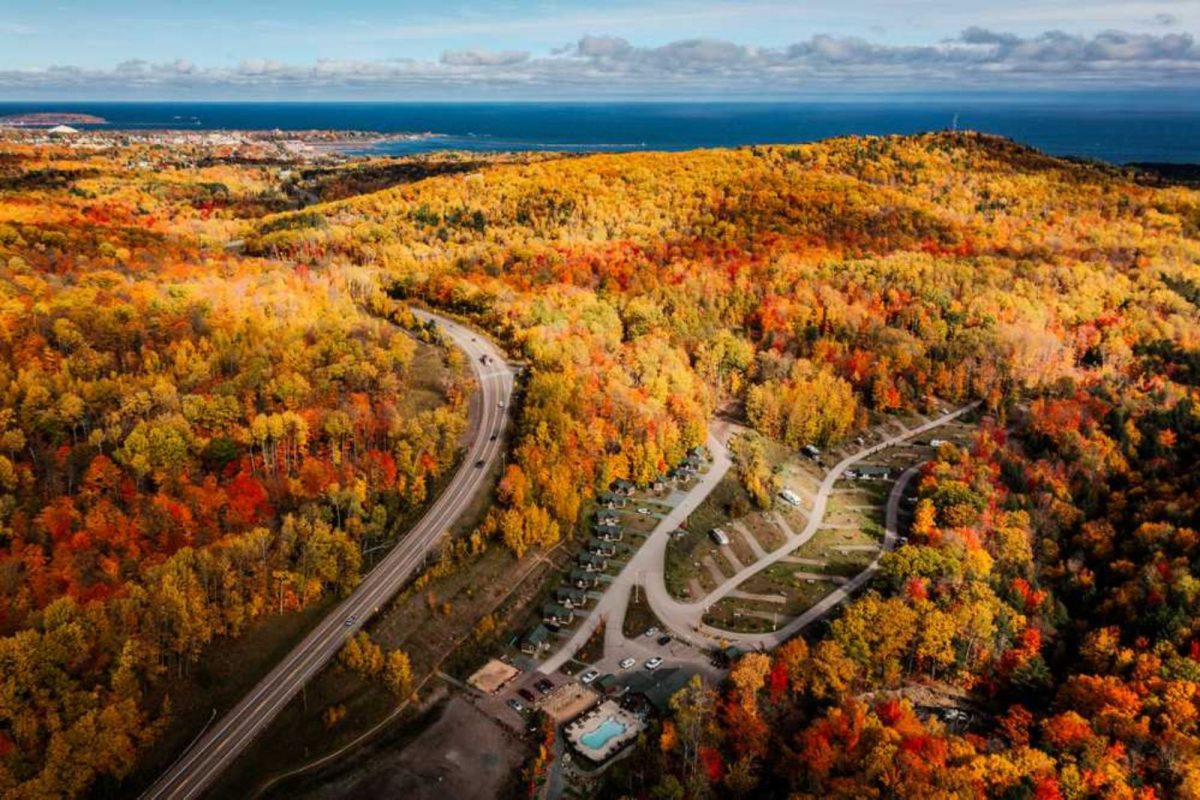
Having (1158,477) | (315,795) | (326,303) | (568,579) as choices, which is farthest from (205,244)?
(1158,477)

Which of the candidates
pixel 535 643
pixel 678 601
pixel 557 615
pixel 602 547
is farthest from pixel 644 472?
pixel 535 643

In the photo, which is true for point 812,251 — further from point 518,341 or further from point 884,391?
point 518,341

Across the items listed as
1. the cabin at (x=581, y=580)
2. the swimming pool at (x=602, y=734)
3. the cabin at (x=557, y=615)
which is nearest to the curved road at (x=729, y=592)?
the cabin at (x=581, y=580)

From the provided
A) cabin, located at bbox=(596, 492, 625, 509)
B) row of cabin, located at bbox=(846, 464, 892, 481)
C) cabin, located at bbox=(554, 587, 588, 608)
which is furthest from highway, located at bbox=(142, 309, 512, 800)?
row of cabin, located at bbox=(846, 464, 892, 481)

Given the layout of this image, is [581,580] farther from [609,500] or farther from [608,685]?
[608,685]

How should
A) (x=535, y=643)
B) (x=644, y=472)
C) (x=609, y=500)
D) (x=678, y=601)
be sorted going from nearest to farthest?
1. (x=535, y=643)
2. (x=678, y=601)
3. (x=609, y=500)
4. (x=644, y=472)

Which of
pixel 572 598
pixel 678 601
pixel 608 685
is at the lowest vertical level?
pixel 608 685

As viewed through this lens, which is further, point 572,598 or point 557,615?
point 572,598

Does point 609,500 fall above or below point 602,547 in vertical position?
above
